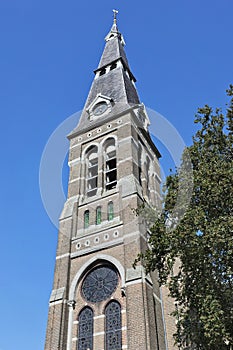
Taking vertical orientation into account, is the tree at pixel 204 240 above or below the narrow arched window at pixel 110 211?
below

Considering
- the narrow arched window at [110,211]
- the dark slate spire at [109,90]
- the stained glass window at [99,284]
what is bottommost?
the stained glass window at [99,284]

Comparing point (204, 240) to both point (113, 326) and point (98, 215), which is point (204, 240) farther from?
point (98, 215)

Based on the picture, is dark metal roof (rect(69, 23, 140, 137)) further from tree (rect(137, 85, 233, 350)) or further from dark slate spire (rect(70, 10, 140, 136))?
tree (rect(137, 85, 233, 350))

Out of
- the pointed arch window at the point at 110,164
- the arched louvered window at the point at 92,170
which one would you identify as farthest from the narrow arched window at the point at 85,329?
the pointed arch window at the point at 110,164

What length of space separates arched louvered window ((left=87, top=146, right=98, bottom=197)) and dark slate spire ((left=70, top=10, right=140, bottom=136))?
204cm

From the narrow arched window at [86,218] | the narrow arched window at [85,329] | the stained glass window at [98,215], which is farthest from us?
the narrow arched window at [86,218]

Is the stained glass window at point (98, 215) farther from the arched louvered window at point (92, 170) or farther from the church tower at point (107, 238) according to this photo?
the arched louvered window at point (92, 170)

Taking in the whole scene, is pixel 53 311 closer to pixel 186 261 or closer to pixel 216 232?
pixel 186 261

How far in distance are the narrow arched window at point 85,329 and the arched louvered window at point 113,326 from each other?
2.64 feet

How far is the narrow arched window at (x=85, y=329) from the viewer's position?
1617 cm

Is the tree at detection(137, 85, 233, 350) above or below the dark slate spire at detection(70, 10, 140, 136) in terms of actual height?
below

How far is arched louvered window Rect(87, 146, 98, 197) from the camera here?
23.2 metres

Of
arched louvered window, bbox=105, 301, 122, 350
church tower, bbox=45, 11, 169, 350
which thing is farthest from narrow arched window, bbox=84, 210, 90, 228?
arched louvered window, bbox=105, 301, 122, 350

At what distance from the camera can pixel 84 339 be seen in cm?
1636
